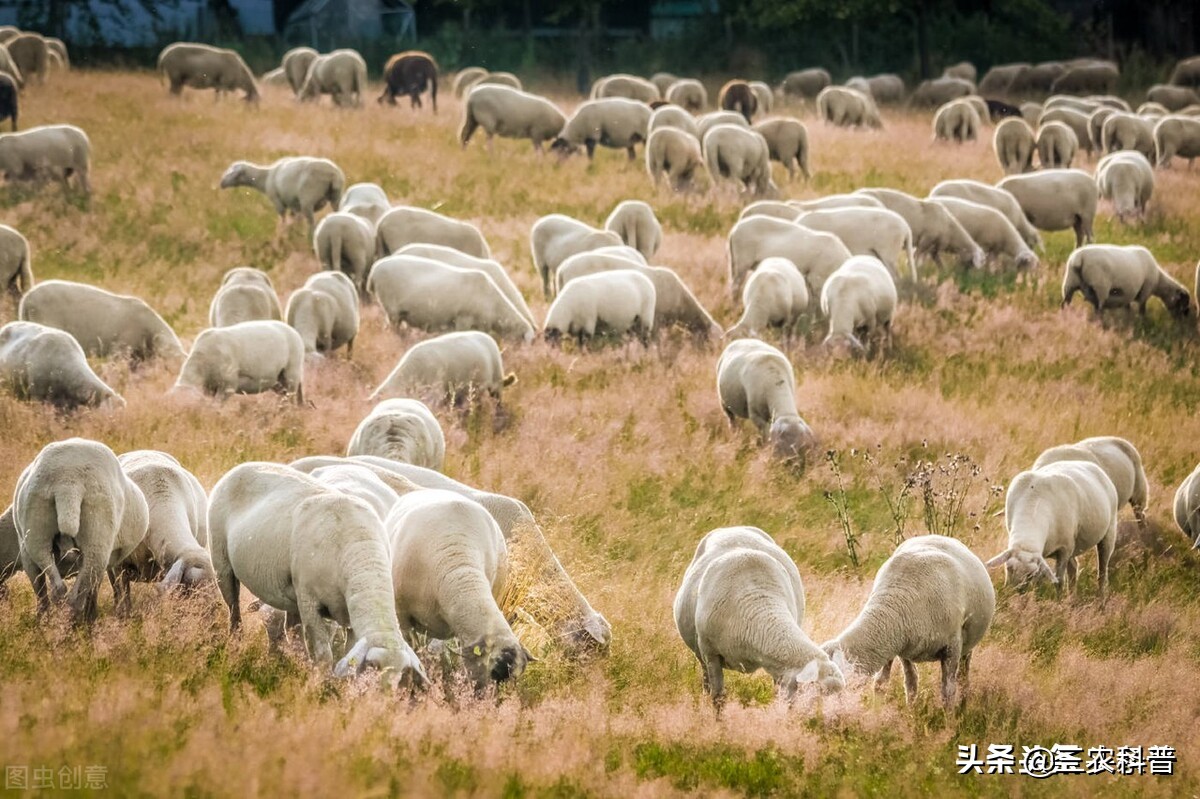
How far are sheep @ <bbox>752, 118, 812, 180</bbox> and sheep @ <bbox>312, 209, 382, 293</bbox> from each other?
1135 cm

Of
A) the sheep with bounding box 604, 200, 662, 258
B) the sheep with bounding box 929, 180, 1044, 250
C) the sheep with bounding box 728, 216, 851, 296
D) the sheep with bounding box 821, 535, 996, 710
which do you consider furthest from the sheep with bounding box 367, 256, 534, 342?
the sheep with bounding box 929, 180, 1044, 250

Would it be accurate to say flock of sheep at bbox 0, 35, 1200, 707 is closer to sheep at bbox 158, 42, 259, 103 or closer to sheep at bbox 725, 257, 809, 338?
sheep at bbox 725, 257, 809, 338

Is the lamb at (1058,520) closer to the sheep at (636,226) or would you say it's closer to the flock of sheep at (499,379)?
the flock of sheep at (499,379)

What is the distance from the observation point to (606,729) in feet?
24.5

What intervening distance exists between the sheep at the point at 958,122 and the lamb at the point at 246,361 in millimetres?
23270

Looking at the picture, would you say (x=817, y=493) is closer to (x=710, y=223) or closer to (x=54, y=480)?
(x=54, y=480)

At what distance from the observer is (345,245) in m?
19.4

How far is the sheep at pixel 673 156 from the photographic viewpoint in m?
26.7

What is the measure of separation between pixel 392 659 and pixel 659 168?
67.9ft

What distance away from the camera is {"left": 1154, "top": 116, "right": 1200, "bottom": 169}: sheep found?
31.1m

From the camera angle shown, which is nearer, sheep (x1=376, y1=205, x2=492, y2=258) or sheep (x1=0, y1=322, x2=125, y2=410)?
sheep (x1=0, y1=322, x2=125, y2=410)

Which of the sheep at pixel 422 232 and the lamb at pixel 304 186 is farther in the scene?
the lamb at pixel 304 186

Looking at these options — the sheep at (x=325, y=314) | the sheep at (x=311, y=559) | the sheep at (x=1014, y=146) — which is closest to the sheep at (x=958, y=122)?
the sheep at (x=1014, y=146)

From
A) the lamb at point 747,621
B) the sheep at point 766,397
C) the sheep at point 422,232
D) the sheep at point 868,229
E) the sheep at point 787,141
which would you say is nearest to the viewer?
the lamb at point 747,621
